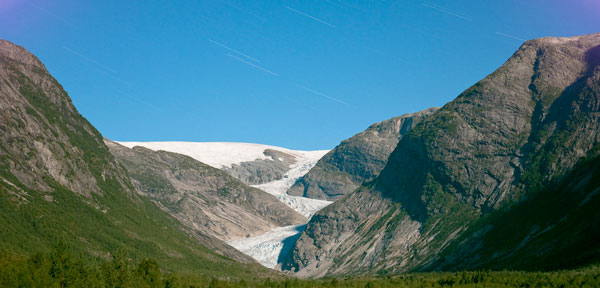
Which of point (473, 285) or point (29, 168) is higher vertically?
point (29, 168)

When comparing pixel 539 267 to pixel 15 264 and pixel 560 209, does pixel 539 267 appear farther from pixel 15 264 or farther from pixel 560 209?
pixel 15 264

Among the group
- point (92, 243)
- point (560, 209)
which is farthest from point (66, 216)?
point (560, 209)

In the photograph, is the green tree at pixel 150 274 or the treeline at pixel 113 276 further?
the green tree at pixel 150 274

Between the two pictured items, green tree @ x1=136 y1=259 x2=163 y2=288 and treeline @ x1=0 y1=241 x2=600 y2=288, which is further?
green tree @ x1=136 y1=259 x2=163 y2=288

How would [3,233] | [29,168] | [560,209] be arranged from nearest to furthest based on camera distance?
[3,233]
[560,209]
[29,168]

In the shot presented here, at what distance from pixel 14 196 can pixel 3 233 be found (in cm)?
2522

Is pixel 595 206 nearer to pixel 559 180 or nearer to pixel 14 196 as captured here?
pixel 559 180

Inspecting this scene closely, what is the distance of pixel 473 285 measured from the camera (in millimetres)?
110000

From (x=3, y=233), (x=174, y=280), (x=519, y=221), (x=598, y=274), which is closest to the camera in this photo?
(x=598, y=274)

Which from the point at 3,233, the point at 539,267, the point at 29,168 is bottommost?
the point at 539,267

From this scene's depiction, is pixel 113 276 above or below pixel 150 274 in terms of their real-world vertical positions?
above

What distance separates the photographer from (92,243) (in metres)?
187

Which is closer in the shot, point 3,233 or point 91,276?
point 91,276

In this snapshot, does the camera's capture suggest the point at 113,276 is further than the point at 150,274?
No
